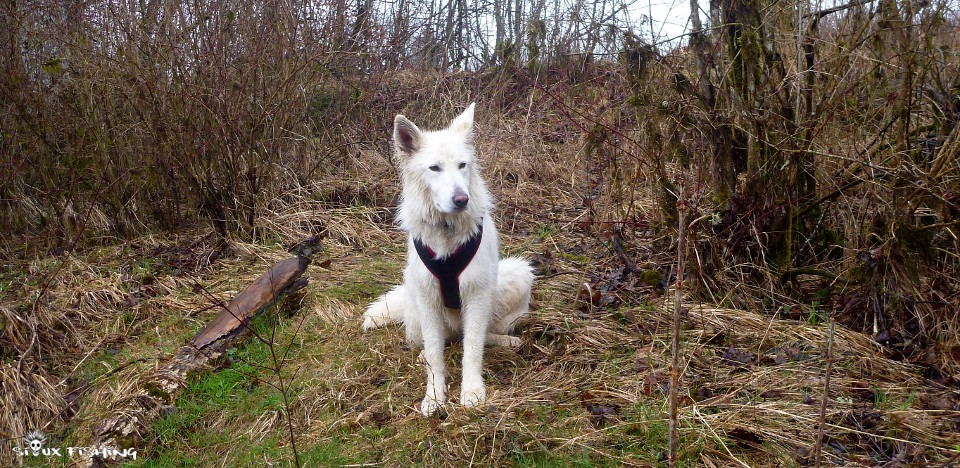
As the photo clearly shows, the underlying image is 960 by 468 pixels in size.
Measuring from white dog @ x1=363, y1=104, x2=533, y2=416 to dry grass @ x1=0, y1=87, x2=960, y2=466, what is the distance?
227mm

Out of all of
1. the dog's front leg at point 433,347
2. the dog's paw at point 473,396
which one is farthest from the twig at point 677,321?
the dog's front leg at point 433,347

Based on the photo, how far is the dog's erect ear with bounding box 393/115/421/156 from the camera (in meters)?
3.59

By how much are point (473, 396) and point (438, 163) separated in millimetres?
1349

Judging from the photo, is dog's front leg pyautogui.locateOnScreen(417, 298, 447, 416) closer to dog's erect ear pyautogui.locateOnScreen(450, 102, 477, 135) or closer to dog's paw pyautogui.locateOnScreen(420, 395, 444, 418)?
dog's paw pyautogui.locateOnScreen(420, 395, 444, 418)

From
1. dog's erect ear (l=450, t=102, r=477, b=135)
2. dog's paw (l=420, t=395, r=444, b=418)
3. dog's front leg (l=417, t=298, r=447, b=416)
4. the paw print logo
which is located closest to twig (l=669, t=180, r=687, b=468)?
dog's paw (l=420, t=395, r=444, b=418)

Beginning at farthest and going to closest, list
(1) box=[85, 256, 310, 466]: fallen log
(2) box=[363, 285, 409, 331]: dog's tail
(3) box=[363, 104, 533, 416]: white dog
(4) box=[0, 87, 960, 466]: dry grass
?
(2) box=[363, 285, 409, 331]: dog's tail, (3) box=[363, 104, 533, 416]: white dog, (1) box=[85, 256, 310, 466]: fallen log, (4) box=[0, 87, 960, 466]: dry grass

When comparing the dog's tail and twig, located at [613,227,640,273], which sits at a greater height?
twig, located at [613,227,640,273]

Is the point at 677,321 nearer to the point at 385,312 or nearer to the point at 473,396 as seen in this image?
the point at 473,396

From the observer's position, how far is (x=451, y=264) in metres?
3.68

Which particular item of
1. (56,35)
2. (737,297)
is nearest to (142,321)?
(56,35)

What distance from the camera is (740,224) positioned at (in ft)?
13.5

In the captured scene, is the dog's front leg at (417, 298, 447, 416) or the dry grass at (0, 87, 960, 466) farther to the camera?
the dog's front leg at (417, 298, 447, 416)

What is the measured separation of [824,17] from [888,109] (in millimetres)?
735

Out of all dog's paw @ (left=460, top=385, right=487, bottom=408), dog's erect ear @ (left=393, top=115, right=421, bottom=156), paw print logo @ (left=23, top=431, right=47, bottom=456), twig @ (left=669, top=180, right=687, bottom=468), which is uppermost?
dog's erect ear @ (left=393, top=115, right=421, bottom=156)
